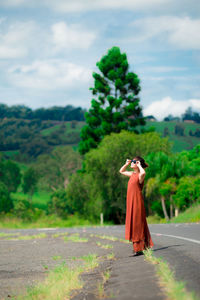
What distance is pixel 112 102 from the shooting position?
65.9m

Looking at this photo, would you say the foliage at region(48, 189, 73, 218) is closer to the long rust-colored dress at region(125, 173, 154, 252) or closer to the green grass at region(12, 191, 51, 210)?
the green grass at region(12, 191, 51, 210)

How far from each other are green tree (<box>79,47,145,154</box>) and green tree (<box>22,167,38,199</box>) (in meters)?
57.0

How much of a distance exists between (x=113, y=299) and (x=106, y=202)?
48.3 meters

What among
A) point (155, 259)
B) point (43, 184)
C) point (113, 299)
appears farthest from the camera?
point (43, 184)

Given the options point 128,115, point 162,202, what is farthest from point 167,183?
point 128,115

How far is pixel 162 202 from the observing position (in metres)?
49.8

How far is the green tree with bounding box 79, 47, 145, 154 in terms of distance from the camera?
2581 inches

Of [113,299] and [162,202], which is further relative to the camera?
[162,202]

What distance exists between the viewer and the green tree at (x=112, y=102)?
65562 mm

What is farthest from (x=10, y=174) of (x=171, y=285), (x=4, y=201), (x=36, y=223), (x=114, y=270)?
(x=171, y=285)

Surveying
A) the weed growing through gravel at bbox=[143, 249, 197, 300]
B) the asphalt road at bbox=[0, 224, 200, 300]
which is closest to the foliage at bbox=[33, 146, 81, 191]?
the asphalt road at bbox=[0, 224, 200, 300]

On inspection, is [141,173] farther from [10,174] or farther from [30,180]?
[30,180]

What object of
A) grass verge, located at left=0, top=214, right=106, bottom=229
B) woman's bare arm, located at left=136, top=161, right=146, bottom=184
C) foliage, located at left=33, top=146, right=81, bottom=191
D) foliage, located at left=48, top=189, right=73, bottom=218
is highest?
woman's bare arm, located at left=136, top=161, right=146, bottom=184

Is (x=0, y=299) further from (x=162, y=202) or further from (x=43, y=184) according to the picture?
(x=43, y=184)
